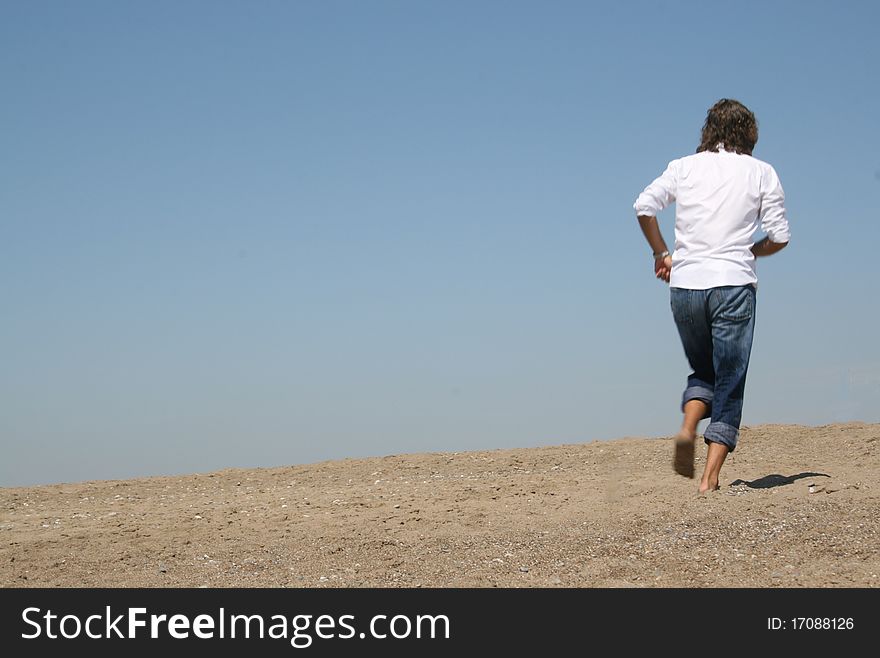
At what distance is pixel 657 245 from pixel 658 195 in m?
0.31

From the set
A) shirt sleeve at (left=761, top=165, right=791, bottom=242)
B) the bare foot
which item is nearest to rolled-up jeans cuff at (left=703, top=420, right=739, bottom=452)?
the bare foot

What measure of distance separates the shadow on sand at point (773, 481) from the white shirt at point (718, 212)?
59.5 inches

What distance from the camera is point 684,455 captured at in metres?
5.80

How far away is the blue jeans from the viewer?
584 centimetres

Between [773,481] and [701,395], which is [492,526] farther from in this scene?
[773,481]

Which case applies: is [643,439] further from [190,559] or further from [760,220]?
[190,559]

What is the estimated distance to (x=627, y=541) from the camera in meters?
5.16

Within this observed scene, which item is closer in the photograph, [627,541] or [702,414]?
[627,541]

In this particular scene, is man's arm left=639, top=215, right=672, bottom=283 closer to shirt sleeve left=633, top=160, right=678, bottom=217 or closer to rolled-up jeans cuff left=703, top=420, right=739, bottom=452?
shirt sleeve left=633, top=160, right=678, bottom=217

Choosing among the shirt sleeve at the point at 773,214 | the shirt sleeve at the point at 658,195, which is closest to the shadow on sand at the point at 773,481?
the shirt sleeve at the point at 773,214

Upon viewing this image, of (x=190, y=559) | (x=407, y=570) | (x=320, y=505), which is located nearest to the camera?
(x=407, y=570)
